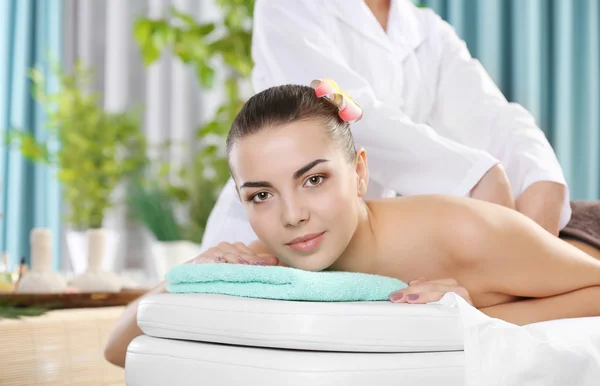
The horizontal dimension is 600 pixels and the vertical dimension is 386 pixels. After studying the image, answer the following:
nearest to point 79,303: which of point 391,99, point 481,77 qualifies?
point 391,99

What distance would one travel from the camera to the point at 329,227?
1347 mm

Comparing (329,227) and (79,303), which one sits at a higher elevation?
(329,227)

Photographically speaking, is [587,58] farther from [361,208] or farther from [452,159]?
[361,208]

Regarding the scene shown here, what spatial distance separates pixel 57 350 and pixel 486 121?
1304 mm

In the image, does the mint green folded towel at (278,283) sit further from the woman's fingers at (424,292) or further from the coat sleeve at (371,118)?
the coat sleeve at (371,118)

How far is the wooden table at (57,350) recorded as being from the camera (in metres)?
1.90

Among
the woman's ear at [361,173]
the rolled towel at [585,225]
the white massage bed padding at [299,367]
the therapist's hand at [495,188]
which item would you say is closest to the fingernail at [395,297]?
the white massage bed padding at [299,367]

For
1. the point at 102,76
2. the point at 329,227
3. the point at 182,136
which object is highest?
the point at 329,227

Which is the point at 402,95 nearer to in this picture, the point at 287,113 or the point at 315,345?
the point at 287,113

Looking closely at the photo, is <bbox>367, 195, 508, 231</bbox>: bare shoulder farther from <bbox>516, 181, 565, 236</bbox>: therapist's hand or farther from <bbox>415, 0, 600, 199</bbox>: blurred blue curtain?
<bbox>415, 0, 600, 199</bbox>: blurred blue curtain

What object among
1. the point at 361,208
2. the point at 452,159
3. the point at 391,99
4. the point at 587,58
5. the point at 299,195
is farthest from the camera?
the point at 587,58

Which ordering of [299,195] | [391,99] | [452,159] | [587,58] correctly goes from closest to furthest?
[299,195]
[452,159]
[391,99]
[587,58]

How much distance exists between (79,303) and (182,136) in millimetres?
2824

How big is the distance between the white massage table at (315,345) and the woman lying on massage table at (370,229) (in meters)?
0.15
